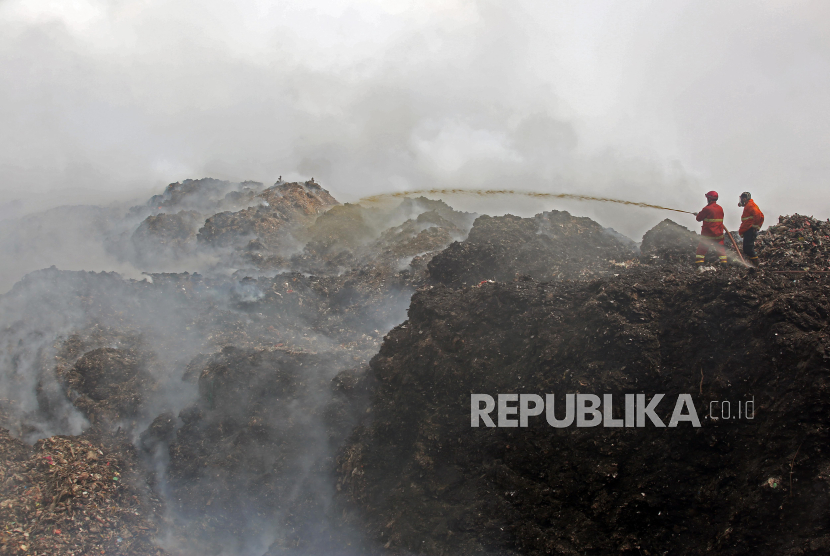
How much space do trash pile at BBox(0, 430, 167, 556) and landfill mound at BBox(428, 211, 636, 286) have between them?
988cm

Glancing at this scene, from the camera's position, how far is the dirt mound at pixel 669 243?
13883 mm

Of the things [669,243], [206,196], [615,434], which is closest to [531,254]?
[669,243]

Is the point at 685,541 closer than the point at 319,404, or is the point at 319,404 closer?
the point at 685,541

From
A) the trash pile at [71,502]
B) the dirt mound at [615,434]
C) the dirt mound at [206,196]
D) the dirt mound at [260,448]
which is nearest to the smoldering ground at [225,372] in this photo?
the dirt mound at [260,448]

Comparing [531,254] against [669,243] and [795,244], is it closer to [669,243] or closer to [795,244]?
[669,243]

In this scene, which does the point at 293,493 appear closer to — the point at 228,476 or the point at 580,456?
the point at 228,476

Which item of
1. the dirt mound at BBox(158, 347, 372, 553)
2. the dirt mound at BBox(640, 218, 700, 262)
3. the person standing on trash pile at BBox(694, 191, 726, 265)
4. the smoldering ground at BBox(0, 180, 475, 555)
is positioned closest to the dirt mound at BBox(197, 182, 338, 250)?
the smoldering ground at BBox(0, 180, 475, 555)

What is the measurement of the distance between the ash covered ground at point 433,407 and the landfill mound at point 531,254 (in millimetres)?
99

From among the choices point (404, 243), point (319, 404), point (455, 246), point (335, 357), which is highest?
point (404, 243)

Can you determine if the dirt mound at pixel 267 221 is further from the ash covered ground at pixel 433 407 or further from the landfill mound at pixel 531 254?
the landfill mound at pixel 531 254

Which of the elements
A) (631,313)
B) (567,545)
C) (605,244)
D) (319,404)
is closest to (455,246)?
(605,244)

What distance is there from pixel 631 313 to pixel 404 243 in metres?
13.7

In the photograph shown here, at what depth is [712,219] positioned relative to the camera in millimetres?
11422

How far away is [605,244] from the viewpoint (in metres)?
16.4
